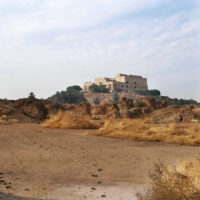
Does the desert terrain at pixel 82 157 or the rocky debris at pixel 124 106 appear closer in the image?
the desert terrain at pixel 82 157

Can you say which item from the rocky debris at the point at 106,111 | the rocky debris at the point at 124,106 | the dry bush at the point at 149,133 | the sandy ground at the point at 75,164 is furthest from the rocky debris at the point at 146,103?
the sandy ground at the point at 75,164

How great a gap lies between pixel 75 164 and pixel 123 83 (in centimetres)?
9446

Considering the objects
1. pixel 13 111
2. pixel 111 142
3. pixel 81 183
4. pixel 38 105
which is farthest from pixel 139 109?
pixel 81 183

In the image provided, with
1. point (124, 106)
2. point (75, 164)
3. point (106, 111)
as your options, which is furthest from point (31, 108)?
point (75, 164)

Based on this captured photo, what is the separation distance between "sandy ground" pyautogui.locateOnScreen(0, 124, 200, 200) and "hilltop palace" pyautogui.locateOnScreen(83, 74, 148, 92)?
85174 mm

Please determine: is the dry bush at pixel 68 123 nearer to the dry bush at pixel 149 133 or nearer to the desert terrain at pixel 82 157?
the desert terrain at pixel 82 157

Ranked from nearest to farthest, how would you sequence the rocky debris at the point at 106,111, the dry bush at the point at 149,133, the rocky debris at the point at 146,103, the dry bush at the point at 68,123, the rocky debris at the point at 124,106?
the dry bush at the point at 149,133 < the dry bush at the point at 68,123 < the rocky debris at the point at 106,111 < the rocky debris at the point at 124,106 < the rocky debris at the point at 146,103

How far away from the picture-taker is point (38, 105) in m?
13.8

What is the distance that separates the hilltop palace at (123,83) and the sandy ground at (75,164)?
279 ft

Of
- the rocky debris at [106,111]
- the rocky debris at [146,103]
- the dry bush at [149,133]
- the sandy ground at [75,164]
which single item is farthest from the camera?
the rocky debris at [146,103]

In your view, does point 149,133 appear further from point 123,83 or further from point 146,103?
point 123,83

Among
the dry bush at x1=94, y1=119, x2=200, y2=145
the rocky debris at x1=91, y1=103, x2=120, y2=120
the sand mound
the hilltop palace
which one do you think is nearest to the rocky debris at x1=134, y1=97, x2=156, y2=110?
the rocky debris at x1=91, y1=103, x2=120, y2=120

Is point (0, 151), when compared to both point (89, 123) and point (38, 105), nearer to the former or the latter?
point (89, 123)

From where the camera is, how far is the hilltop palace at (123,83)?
95.4 meters
